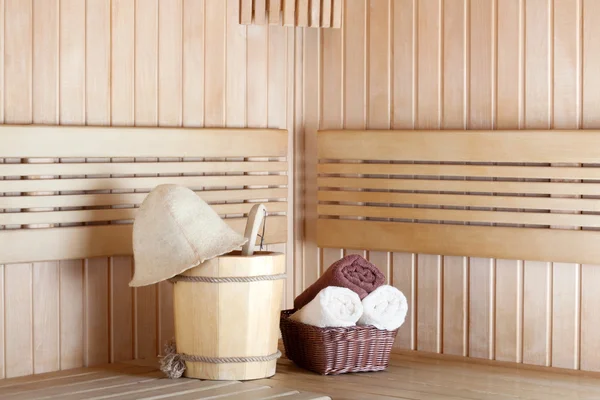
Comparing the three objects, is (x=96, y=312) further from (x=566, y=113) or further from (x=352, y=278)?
(x=566, y=113)

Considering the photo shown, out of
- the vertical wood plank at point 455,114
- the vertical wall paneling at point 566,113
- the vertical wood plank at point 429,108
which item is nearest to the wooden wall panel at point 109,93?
the vertical wood plank at point 429,108

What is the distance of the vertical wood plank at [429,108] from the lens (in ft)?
11.7

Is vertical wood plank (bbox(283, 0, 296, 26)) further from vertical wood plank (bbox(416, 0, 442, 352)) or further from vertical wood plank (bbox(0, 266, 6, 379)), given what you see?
vertical wood plank (bbox(0, 266, 6, 379))

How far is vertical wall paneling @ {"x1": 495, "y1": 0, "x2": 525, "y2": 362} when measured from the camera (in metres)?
3.38

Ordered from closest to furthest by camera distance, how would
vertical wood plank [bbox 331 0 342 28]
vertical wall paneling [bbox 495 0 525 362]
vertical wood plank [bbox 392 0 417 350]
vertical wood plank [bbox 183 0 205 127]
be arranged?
vertical wall paneling [bbox 495 0 525 362] → vertical wood plank [bbox 183 0 205 127] → vertical wood plank [bbox 392 0 417 350] → vertical wood plank [bbox 331 0 342 28]

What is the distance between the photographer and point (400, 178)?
363 cm

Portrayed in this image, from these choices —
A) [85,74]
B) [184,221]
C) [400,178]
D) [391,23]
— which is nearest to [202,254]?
[184,221]

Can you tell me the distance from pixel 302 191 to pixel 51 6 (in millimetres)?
1261

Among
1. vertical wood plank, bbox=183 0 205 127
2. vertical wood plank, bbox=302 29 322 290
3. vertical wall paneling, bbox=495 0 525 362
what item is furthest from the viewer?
vertical wood plank, bbox=302 29 322 290

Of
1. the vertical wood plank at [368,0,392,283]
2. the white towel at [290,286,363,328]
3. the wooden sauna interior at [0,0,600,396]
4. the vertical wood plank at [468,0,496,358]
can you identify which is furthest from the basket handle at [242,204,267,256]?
the vertical wood plank at [468,0,496,358]

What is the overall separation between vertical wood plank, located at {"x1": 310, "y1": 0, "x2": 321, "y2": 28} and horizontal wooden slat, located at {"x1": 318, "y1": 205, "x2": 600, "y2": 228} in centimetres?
70

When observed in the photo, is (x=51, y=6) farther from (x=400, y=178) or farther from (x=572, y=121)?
(x=572, y=121)

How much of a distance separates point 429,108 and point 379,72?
25 centimetres

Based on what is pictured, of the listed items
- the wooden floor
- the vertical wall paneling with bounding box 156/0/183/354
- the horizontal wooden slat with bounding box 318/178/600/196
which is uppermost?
the vertical wall paneling with bounding box 156/0/183/354
